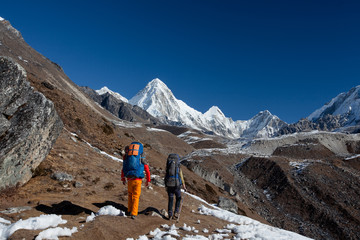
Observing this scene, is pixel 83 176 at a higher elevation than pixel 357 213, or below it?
below

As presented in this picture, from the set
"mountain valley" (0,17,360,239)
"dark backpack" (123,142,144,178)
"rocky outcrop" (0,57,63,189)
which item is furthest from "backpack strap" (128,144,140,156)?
"rocky outcrop" (0,57,63,189)

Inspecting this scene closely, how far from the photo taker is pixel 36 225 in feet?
22.9

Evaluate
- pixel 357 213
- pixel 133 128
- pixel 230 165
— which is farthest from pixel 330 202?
pixel 133 128

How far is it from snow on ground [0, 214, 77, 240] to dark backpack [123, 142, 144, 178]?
275 cm

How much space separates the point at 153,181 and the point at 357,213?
3981 cm

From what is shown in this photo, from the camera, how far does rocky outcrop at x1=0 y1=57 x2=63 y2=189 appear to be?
9.89 m

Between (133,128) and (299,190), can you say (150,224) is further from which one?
(133,128)

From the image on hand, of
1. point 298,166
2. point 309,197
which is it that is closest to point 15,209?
point 309,197

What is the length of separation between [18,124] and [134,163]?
Result: 557 cm

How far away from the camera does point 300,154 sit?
310 feet

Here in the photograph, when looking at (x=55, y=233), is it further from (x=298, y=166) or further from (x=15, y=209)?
(x=298, y=166)

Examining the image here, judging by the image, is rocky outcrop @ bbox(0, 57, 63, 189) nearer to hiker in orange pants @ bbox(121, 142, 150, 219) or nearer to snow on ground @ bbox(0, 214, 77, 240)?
snow on ground @ bbox(0, 214, 77, 240)

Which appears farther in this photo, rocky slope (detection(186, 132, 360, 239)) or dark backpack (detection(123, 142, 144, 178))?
rocky slope (detection(186, 132, 360, 239))

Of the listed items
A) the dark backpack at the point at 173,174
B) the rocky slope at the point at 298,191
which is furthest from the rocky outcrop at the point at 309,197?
the dark backpack at the point at 173,174
